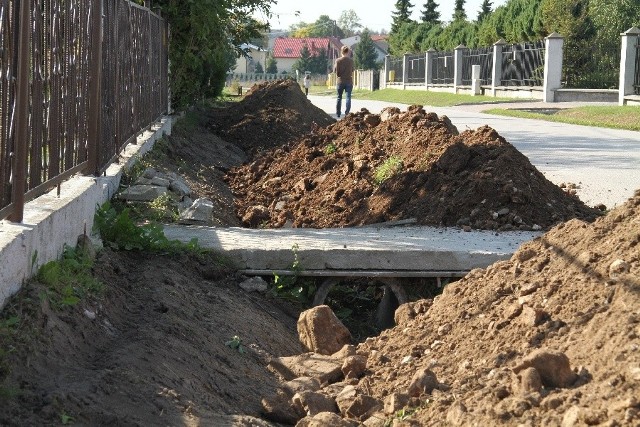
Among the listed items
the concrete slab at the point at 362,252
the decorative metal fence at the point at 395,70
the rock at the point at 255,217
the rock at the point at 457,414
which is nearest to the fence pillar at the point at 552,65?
the decorative metal fence at the point at 395,70

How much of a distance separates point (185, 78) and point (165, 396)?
1534 centimetres

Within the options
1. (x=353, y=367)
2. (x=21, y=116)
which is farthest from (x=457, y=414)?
(x=21, y=116)

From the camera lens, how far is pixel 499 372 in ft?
14.9

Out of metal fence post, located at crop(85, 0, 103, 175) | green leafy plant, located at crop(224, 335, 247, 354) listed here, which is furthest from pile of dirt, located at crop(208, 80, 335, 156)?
green leafy plant, located at crop(224, 335, 247, 354)

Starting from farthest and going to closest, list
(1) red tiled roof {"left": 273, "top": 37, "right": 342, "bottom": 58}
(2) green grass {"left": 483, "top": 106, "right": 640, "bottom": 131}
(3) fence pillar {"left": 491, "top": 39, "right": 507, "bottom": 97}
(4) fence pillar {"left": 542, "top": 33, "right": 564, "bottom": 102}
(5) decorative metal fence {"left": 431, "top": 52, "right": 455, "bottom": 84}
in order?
(1) red tiled roof {"left": 273, "top": 37, "right": 342, "bottom": 58}
(5) decorative metal fence {"left": 431, "top": 52, "right": 455, "bottom": 84}
(3) fence pillar {"left": 491, "top": 39, "right": 507, "bottom": 97}
(4) fence pillar {"left": 542, "top": 33, "right": 564, "bottom": 102}
(2) green grass {"left": 483, "top": 106, "right": 640, "bottom": 131}

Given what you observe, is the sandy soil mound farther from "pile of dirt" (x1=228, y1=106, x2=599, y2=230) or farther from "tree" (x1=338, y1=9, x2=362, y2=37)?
"tree" (x1=338, y1=9, x2=362, y2=37)

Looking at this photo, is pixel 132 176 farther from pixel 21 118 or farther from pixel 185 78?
pixel 185 78

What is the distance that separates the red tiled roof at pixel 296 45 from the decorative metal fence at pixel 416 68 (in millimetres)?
61616

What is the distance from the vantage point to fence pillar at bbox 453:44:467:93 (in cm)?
5184

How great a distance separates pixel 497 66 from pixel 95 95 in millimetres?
40005

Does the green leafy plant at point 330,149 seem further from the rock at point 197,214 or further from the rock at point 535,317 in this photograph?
the rock at point 535,317

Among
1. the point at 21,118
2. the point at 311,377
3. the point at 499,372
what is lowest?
the point at 311,377

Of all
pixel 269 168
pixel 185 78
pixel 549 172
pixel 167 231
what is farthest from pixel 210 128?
pixel 167 231

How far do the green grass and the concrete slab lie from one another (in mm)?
15778
